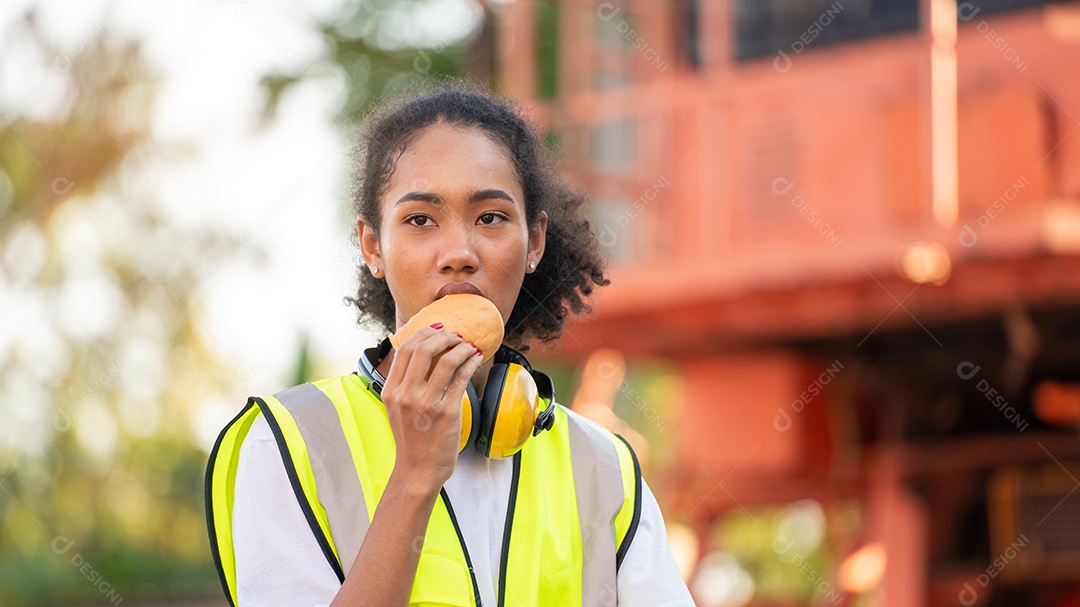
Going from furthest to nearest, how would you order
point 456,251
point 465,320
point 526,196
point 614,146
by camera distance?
1. point 614,146
2. point 526,196
3. point 456,251
4. point 465,320

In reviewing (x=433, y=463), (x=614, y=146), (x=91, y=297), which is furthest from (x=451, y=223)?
(x=91, y=297)

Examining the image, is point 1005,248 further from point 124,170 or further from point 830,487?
point 124,170

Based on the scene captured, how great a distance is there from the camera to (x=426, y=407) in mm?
1886

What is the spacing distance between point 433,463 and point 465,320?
0.71 feet

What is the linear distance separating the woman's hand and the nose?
0.68ft

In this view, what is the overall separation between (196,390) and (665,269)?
960 cm

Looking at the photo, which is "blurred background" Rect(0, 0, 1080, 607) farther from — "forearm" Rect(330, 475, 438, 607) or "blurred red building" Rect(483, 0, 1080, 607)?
"forearm" Rect(330, 475, 438, 607)

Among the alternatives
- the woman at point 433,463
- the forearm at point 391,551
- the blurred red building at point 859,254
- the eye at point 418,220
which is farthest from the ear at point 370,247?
the blurred red building at point 859,254

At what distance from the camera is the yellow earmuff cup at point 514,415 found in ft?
6.91

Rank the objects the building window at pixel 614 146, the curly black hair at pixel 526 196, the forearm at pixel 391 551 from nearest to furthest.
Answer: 1. the forearm at pixel 391 551
2. the curly black hair at pixel 526 196
3. the building window at pixel 614 146

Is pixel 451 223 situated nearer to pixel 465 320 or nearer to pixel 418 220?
pixel 418 220

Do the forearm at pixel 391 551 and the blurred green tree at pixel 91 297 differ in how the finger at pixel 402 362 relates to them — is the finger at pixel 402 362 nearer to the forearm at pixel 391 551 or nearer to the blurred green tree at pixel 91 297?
the forearm at pixel 391 551

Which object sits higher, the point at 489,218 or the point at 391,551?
the point at 489,218

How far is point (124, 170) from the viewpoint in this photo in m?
15.3
